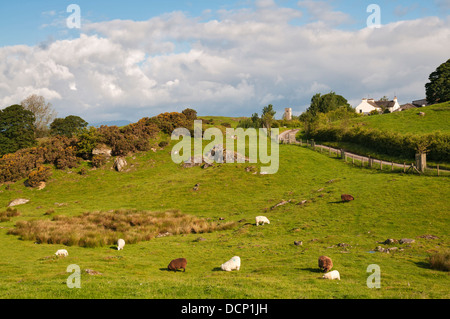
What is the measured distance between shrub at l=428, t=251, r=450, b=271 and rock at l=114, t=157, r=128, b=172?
→ 189ft

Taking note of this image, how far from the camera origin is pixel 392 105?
16050cm

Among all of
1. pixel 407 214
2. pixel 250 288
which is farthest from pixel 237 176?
pixel 250 288

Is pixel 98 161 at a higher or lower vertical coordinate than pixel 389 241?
higher

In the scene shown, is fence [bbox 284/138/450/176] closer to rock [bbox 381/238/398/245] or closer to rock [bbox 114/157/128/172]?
rock [bbox 381/238/398/245]

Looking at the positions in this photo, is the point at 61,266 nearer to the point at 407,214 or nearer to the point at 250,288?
the point at 250,288

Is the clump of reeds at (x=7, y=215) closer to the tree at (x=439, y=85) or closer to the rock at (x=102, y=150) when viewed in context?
the rock at (x=102, y=150)

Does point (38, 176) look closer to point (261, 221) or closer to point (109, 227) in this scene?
point (109, 227)

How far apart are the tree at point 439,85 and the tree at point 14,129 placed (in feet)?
424

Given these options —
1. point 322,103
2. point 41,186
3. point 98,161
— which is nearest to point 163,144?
point 98,161

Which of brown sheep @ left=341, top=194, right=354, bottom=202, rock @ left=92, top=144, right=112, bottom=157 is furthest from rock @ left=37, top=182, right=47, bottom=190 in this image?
brown sheep @ left=341, top=194, right=354, bottom=202

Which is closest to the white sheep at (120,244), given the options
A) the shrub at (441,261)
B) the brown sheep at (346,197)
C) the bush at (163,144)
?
the shrub at (441,261)

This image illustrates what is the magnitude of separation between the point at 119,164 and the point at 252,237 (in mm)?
44380

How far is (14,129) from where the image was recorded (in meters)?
84.3
